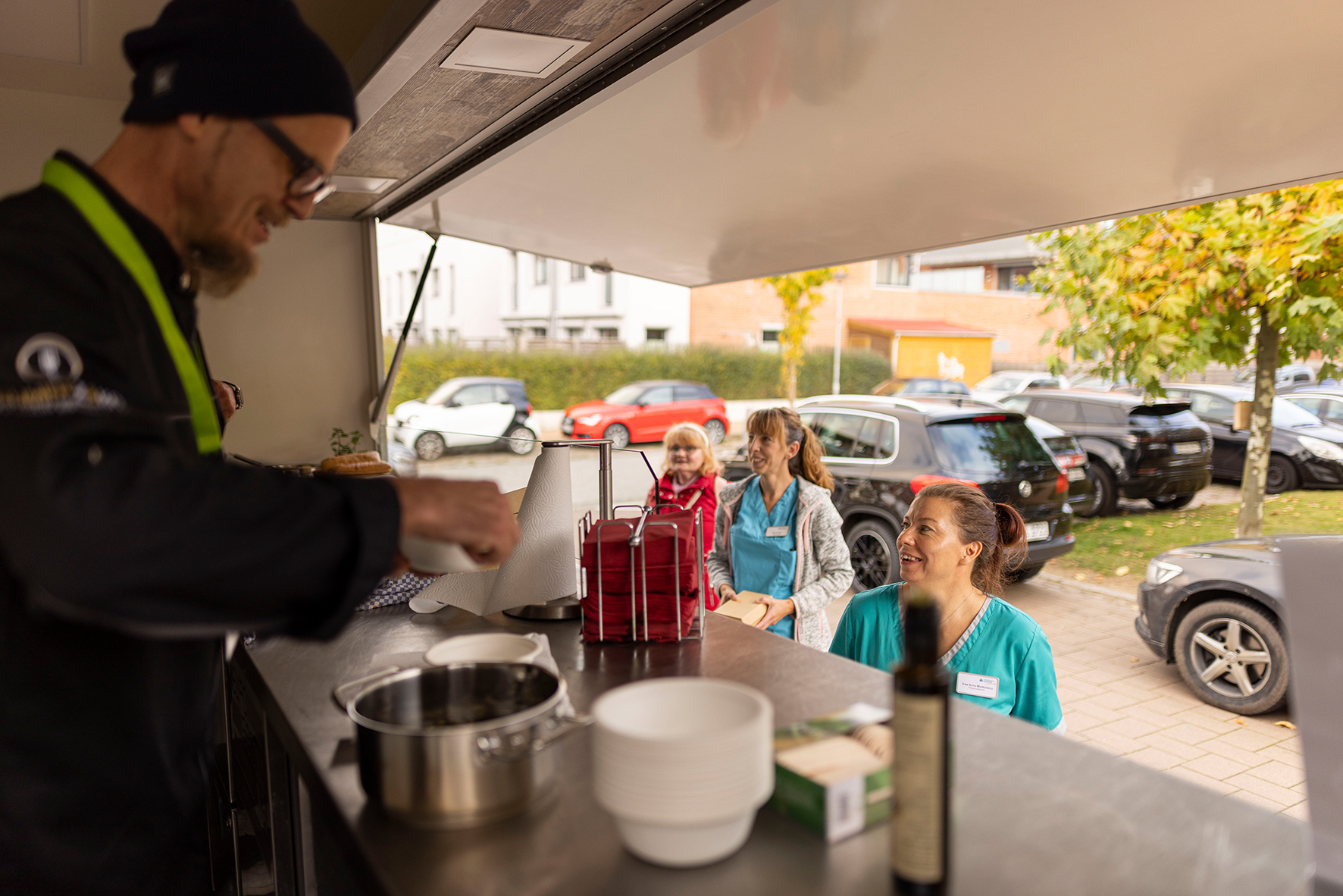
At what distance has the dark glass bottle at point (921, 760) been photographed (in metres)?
0.91

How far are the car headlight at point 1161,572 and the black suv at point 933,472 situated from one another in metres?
1.69

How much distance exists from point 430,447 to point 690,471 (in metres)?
4.35

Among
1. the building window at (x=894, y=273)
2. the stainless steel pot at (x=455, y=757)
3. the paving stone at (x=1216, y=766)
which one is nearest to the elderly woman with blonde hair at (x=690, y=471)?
the paving stone at (x=1216, y=766)

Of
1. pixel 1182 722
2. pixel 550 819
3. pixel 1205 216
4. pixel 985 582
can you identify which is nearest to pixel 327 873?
pixel 550 819

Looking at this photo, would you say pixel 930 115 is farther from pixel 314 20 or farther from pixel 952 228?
pixel 314 20

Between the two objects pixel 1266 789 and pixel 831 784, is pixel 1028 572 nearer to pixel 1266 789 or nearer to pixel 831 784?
pixel 1266 789

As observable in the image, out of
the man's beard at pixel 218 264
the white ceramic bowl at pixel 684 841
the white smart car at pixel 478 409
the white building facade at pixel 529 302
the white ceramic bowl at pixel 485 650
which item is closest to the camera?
the white ceramic bowl at pixel 684 841

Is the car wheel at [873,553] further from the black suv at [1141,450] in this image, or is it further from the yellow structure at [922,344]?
the yellow structure at [922,344]

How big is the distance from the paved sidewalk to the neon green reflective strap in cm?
354

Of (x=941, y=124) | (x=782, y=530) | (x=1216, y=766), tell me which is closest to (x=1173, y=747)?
(x=1216, y=766)

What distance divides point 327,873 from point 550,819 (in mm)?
785

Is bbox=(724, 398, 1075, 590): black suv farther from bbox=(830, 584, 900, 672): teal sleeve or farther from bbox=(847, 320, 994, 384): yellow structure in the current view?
bbox=(847, 320, 994, 384): yellow structure

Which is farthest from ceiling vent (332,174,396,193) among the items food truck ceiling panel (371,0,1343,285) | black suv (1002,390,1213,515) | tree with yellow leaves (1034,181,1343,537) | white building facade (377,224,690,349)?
white building facade (377,224,690,349)

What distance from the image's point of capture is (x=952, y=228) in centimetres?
378
